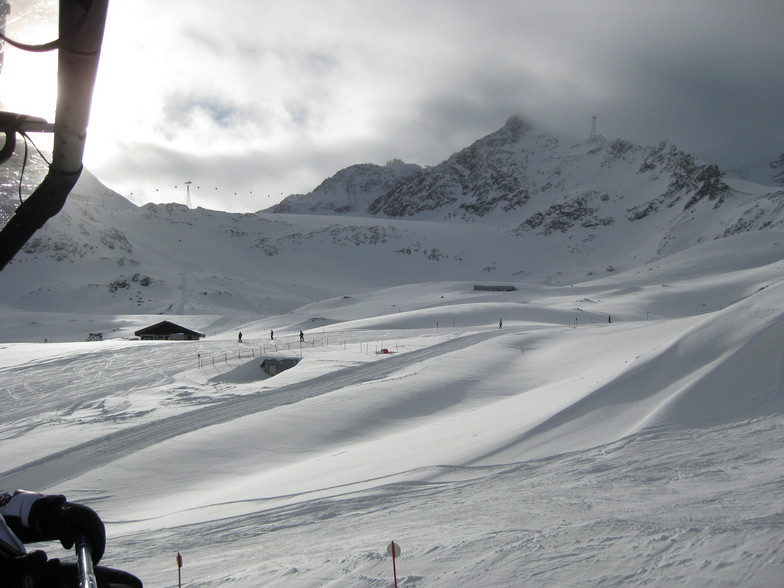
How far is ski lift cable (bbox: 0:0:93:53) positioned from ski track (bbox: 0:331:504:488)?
1484 centimetres

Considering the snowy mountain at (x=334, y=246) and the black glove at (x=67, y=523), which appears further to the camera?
the snowy mountain at (x=334, y=246)

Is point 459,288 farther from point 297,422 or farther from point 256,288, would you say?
point 297,422

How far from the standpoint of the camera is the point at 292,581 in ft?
22.6

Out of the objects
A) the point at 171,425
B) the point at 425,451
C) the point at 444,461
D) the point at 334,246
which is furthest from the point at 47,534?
the point at 334,246

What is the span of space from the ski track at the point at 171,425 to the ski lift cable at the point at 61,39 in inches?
584

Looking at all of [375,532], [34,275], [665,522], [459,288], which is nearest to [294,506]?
[375,532]

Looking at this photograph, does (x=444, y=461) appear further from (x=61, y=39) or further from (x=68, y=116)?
(x=61, y=39)

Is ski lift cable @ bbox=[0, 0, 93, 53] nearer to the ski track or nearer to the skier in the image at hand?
the skier

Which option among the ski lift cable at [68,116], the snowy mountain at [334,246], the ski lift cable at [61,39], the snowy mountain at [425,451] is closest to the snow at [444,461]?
the snowy mountain at [425,451]

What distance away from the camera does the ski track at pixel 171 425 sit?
1572 centimetres

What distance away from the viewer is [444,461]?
12273 millimetres

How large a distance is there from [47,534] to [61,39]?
2113 millimetres

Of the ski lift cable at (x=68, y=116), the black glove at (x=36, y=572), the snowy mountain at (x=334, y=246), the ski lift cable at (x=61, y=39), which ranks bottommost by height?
the black glove at (x=36, y=572)

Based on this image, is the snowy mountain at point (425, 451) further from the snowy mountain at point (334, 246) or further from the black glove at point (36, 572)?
the snowy mountain at point (334, 246)
